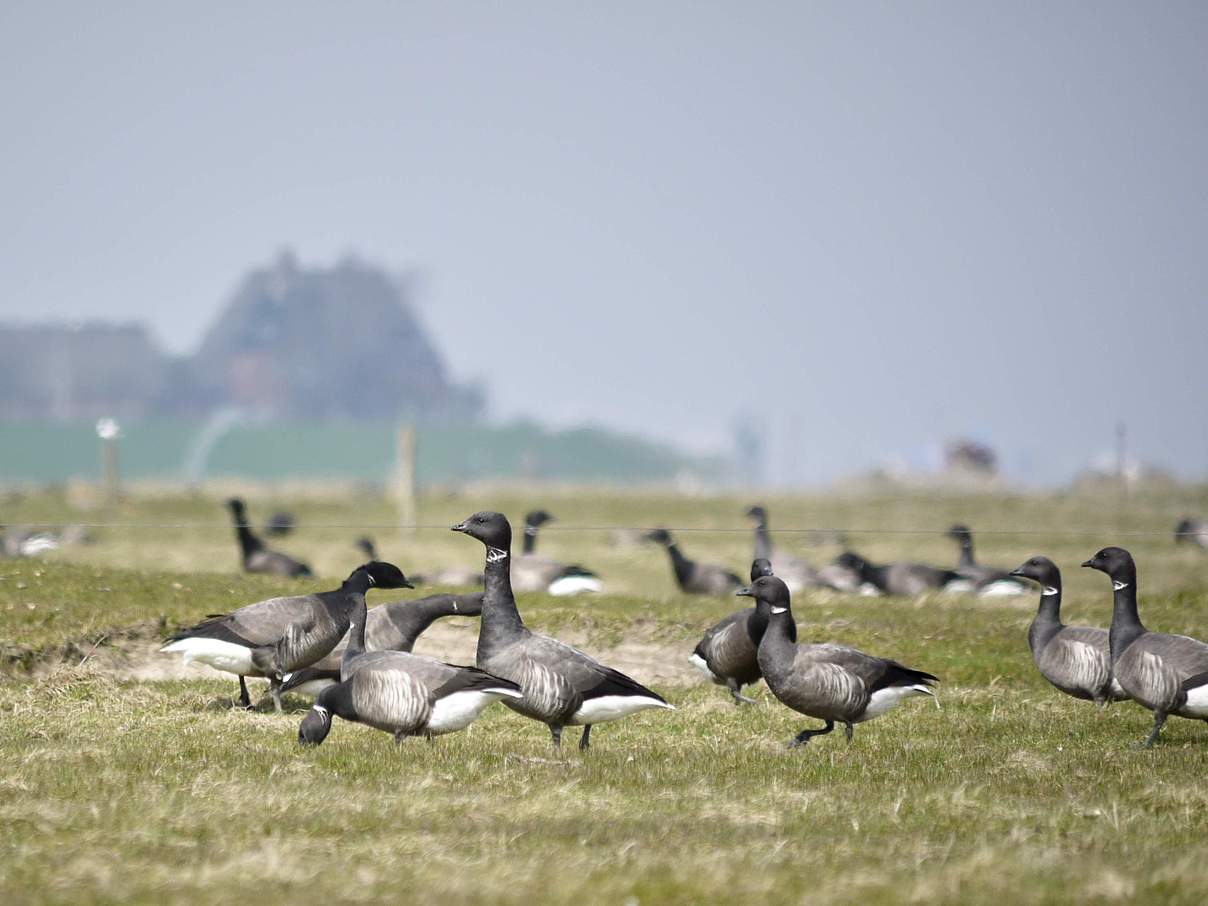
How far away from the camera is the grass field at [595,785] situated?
7953 mm

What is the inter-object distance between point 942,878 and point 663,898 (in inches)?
64.4

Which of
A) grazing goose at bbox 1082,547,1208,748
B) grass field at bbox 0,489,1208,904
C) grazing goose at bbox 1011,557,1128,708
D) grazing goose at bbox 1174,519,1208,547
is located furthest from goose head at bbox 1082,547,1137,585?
grazing goose at bbox 1174,519,1208,547

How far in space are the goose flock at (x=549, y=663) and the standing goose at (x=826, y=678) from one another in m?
0.01

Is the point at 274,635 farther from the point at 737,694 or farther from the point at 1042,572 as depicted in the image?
the point at 1042,572

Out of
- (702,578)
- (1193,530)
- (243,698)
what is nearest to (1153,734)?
(243,698)

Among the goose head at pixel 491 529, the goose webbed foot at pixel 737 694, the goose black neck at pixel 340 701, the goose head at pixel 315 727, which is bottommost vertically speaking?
the goose webbed foot at pixel 737 694

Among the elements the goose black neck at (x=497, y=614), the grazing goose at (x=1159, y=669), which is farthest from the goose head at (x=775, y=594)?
the grazing goose at (x=1159, y=669)

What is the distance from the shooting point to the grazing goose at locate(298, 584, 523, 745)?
12.2 m

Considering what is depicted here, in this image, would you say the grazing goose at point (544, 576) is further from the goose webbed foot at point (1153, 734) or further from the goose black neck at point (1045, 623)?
the goose webbed foot at point (1153, 734)

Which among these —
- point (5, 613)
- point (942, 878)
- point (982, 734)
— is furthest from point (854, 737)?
point (5, 613)

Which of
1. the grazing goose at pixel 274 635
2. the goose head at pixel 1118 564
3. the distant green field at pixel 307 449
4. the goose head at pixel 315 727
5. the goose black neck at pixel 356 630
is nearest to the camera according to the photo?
the goose head at pixel 315 727

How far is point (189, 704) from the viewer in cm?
1516

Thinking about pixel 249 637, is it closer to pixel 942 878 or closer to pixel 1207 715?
pixel 942 878

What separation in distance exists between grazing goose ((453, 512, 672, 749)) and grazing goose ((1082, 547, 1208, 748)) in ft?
15.2
